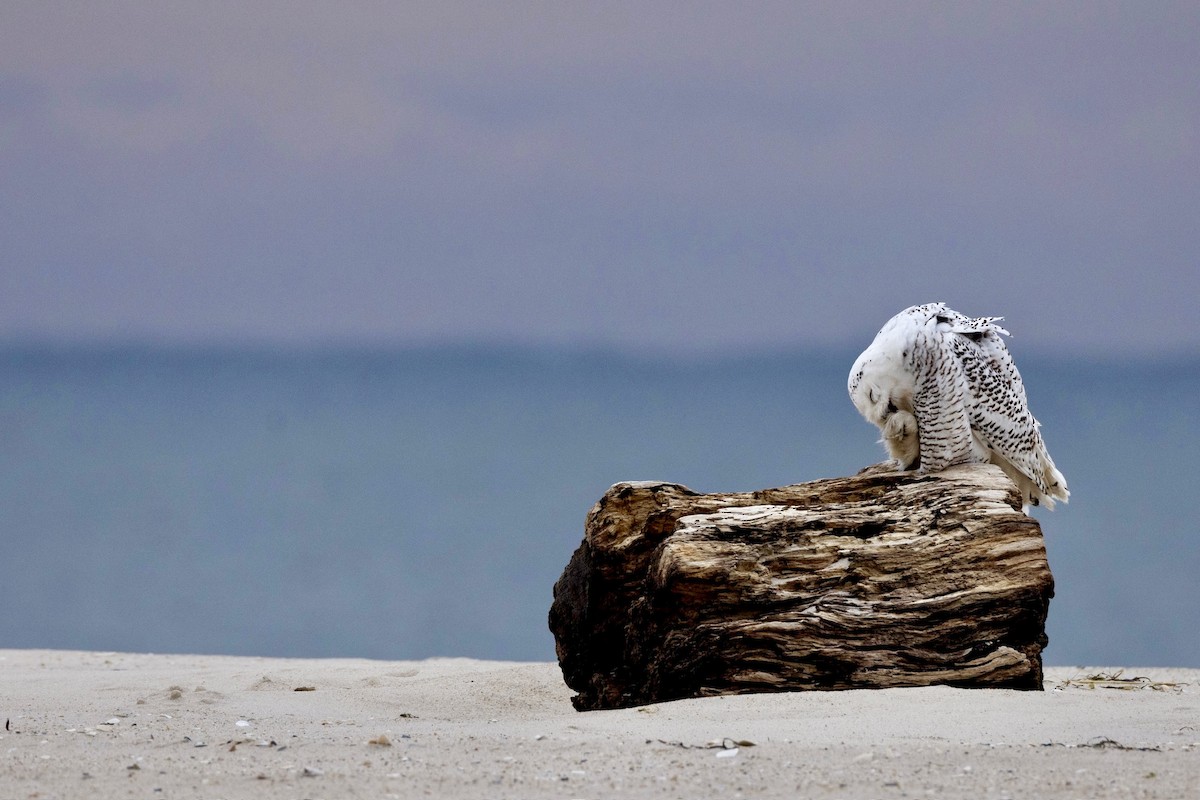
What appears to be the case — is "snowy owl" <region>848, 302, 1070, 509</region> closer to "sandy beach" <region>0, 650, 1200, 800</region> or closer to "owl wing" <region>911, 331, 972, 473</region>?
"owl wing" <region>911, 331, 972, 473</region>

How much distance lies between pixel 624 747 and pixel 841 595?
91.5 inches

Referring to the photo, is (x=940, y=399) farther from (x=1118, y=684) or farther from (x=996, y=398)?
(x=1118, y=684)

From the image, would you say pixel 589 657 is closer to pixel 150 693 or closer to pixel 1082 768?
pixel 150 693

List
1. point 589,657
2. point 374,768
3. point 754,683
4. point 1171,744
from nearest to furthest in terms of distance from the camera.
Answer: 1. point 374,768
2. point 1171,744
3. point 754,683
4. point 589,657

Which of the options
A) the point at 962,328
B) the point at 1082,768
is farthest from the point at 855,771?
the point at 962,328

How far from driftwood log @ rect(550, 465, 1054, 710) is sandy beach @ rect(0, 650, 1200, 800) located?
322 millimetres

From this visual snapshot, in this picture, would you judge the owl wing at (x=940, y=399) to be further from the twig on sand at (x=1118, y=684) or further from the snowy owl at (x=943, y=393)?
the twig on sand at (x=1118, y=684)

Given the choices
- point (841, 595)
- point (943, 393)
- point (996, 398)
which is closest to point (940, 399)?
point (943, 393)

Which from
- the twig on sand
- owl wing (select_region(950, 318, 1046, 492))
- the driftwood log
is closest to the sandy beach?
the driftwood log

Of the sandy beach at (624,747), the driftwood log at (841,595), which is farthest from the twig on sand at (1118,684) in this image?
the driftwood log at (841,595)

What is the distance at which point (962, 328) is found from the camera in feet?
28.4

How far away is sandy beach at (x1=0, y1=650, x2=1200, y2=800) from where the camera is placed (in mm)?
4707

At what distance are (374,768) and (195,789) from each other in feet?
2.33

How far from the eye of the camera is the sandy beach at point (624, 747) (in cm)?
471
